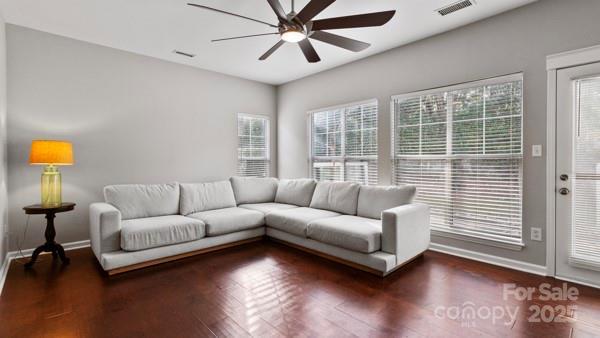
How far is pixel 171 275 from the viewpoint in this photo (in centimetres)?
301

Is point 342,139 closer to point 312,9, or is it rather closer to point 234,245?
point 234,245

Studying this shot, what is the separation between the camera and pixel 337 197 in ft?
13.4

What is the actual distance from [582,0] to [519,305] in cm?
278

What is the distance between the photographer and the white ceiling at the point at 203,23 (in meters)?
2.92

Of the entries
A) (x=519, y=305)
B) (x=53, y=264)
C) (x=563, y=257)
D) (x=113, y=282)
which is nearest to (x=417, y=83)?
(x=563, y=257)

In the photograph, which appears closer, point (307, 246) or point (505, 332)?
point (505, 332)

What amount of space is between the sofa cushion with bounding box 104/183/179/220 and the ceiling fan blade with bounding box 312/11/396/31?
112 inches

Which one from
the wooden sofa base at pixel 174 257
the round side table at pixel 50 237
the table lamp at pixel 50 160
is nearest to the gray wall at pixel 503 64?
the wooden sofa base at pixel 174 257

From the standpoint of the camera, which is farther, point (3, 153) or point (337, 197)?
point (337, 197)

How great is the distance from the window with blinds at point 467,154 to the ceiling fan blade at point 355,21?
1.65 m

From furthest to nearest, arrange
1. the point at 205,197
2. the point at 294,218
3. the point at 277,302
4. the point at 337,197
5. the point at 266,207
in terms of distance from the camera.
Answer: the point at 266,207, the point at 205,197, the point at 337,197, the point at 294,218, the point at 277,302

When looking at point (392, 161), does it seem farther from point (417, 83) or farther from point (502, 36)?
point (502, 36)

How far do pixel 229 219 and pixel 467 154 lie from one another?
9.94ft

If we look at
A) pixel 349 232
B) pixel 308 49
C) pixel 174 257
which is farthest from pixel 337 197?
pixel 174 257
